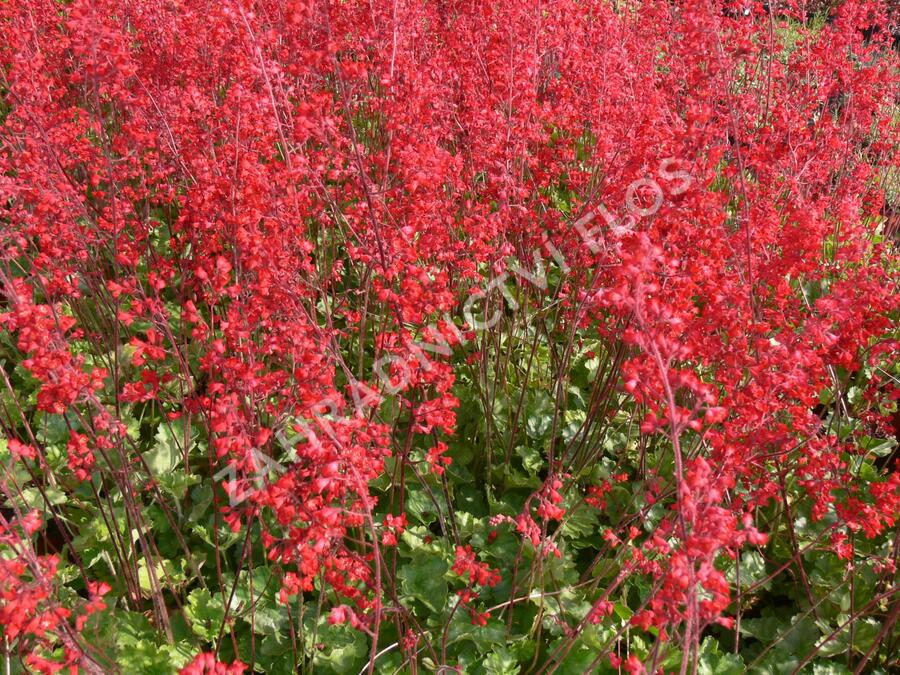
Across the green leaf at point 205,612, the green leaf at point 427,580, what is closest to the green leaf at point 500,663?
the green leaf at point 427,580

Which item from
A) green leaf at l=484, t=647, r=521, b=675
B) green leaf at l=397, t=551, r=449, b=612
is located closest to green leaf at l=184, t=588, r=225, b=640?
green leaf at l=397, t=551, r=449, b=612

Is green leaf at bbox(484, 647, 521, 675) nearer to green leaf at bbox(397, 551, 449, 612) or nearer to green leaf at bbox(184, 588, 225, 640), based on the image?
green leaf at bbox(397, 551, 449, 612)

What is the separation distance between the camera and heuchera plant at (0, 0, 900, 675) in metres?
1.93

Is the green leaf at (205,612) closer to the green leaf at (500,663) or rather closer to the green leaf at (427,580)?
the green leaf at (427,580)

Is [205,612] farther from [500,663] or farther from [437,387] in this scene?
[437,387]

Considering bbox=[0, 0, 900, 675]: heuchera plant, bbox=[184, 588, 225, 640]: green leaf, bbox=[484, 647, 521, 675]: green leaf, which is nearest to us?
bbox=[0, 0, 900, 675]: heuchera plant

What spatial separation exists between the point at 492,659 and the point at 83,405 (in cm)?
250

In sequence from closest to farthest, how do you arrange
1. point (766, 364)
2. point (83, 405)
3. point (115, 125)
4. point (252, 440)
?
point (252, 440)
point (766, 364)
point (83, 405)
point (115, 125)

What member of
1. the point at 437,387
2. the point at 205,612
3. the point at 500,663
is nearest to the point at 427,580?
the point at 500,663

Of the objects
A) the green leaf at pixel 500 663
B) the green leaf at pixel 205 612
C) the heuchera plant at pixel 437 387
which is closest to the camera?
the heuchera plant at pixel 437 387

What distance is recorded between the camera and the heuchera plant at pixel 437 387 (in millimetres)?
1928

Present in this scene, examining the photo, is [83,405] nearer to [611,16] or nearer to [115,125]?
[115,125]

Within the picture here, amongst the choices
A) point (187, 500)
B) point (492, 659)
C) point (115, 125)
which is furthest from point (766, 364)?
point (115, 125)

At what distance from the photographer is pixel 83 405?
370cm
